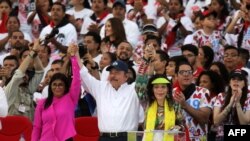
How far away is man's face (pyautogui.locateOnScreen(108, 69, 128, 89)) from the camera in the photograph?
13867mm

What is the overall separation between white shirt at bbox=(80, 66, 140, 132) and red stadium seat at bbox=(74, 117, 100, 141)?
31.8 inches

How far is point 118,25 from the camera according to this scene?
55.1ft

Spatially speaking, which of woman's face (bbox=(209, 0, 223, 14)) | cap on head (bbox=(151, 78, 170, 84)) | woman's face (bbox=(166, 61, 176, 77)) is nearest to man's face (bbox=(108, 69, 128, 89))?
cap on head (bbox=(151, 78, 170, 84))

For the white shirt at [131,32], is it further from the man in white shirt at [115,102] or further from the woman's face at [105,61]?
the man in white shirt at [115,102]

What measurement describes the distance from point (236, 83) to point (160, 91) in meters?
1.13

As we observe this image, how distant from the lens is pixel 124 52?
15.9 meters

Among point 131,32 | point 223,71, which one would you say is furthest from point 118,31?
point 223,71

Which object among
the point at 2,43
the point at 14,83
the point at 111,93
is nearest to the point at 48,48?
the point at 2,43

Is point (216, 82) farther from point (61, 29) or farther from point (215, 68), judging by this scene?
point (61, 29)

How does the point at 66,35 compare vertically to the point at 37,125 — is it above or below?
above

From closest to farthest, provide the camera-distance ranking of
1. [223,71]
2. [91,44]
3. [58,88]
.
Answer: [58,88] → [223,71] → [91,44]

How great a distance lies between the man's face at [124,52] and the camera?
15898 millimetres

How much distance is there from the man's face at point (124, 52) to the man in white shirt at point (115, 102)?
6.19 ft

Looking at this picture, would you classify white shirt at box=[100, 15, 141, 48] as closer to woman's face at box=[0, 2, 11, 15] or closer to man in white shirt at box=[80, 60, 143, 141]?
woman's face at box=[0, 2, 11, 15]
